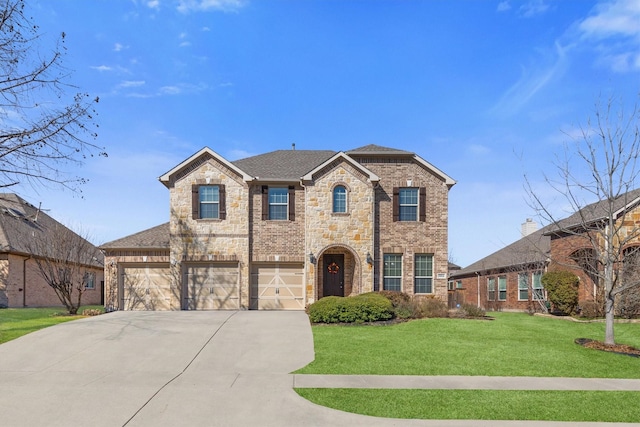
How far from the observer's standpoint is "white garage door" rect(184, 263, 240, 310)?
22.0m

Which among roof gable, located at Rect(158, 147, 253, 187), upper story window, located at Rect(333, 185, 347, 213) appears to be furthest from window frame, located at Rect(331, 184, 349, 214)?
roof gable, located at Rect(158, 147, 253, 187)

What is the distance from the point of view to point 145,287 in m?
22.8

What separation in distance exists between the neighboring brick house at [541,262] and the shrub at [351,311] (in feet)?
20.4

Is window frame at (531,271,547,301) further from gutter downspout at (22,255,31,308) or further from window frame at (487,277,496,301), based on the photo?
gutter downspout at (22,255,31,308)

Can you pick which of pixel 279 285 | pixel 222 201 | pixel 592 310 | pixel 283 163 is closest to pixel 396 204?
pixel 283 163

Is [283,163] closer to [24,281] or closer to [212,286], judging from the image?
[212,286]

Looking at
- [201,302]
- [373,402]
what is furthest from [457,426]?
[201,302]

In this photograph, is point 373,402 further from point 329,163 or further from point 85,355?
point 329,163

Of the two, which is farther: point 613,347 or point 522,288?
point 522,288

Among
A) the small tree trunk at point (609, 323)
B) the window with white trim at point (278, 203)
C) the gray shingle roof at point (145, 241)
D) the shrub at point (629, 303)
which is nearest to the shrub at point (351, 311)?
the window with white trim at point (278, 203)

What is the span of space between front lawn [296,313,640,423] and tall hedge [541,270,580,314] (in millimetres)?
3271

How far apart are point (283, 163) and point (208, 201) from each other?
490cm

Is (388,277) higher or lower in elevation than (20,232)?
lower

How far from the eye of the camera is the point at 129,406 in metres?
8.20
